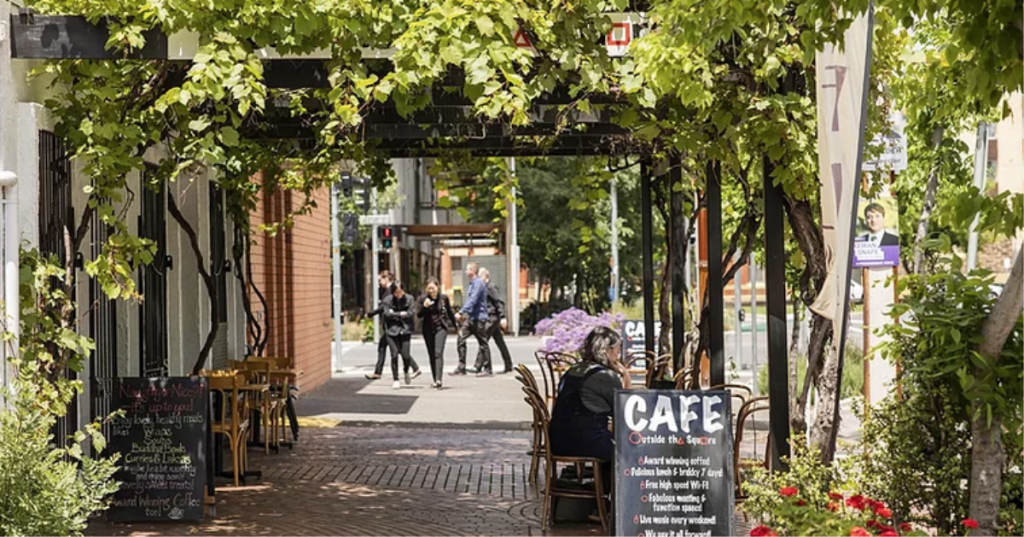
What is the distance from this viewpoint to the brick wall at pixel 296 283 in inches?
712

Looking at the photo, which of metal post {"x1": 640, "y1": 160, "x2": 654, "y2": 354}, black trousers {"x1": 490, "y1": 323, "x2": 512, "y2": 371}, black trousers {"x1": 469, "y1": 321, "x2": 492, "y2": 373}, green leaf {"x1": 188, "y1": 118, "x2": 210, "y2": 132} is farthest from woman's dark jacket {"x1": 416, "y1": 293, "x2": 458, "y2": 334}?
green leaf {"x1": 188, "y1": 118, "x2": 210, "y2": 132}

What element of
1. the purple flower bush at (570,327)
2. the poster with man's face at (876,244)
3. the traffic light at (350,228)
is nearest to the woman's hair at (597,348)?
the poster with man's face at (876,244)

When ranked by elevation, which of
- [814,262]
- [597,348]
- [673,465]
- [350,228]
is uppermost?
[350,228]

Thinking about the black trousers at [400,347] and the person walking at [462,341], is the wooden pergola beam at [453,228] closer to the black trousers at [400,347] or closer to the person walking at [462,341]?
the person walking at [462,341]

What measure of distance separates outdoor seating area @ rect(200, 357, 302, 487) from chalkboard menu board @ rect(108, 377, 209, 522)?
121cm

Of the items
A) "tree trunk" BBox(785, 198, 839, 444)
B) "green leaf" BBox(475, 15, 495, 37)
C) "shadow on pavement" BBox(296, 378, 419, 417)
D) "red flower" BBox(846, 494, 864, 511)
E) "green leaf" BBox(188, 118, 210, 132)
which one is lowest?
"shadow on pavement" BBox(296, 378, 419, 417)

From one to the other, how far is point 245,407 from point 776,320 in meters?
5.46

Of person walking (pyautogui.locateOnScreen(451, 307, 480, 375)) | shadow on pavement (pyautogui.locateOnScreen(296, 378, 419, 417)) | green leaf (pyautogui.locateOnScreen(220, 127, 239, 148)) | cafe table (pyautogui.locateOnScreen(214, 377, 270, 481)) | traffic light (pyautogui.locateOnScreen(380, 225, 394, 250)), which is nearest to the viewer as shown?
green leaf (pyautogui.locateOnScreen(220, 127, 239, 148))

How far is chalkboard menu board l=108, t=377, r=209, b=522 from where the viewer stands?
30.4 ft

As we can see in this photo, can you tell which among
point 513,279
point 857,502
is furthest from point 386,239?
point 857,502

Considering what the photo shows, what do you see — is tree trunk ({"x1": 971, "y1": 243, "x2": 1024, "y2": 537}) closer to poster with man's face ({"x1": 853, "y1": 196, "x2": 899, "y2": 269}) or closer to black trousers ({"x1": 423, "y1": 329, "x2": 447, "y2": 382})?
poster with man's face ({"x1": 853, "y1": 196, "x2": 899, "y2": 269})

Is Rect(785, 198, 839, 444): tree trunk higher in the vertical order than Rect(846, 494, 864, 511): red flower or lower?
higher

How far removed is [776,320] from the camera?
7797 millimetres

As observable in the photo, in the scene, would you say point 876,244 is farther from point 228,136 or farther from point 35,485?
point 35,485
